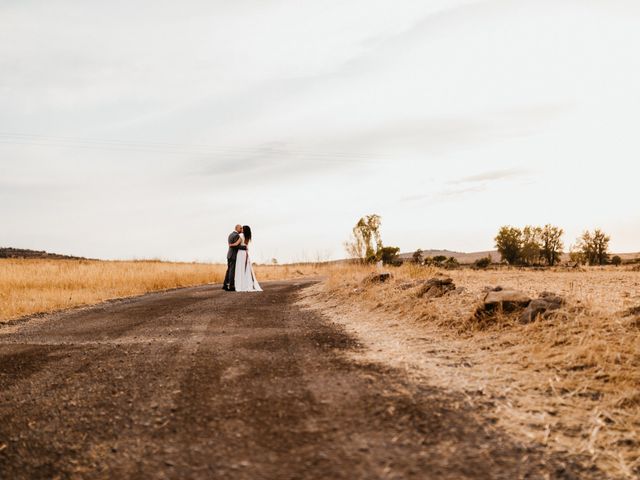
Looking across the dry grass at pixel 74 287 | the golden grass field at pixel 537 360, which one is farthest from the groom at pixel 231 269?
the golden grass field at pixel 537 360

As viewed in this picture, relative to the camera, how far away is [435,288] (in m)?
8.38

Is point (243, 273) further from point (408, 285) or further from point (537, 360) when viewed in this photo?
point (537, 360)

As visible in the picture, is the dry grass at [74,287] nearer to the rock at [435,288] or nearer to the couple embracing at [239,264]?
the couple embracing at [239,264]

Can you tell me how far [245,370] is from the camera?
4.74 meters

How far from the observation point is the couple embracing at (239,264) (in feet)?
53.1

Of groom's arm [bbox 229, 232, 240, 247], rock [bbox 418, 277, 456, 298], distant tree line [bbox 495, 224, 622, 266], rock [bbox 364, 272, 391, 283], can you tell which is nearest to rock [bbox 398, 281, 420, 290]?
rock [bbox 418, 277, 456, 298]

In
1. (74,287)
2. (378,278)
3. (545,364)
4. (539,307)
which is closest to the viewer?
(545,364)

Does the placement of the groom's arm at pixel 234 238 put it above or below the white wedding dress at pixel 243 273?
above

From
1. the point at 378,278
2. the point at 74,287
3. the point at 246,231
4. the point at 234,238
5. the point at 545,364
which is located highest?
the point at 246,231

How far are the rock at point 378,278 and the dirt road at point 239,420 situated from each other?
201 inches

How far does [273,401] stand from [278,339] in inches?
102

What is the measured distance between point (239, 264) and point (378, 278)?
6.57 m

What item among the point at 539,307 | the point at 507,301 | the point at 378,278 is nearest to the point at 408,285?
the point at 378,278

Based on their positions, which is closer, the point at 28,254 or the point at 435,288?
the point at 435,288
